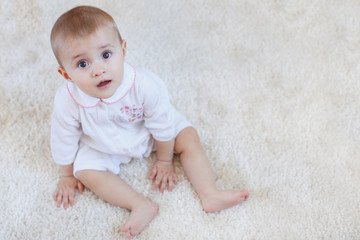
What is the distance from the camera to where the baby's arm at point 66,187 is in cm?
106

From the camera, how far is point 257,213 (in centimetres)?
103

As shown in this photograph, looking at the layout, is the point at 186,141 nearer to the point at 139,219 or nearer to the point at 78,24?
the point at 139,219

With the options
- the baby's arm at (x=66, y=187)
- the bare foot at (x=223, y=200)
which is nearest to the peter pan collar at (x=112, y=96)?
the baby's arm at (x=66, y=187)

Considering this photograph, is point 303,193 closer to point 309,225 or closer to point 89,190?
point 309,225

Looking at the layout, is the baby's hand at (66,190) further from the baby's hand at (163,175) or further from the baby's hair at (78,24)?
the baby's hair at (78,24)

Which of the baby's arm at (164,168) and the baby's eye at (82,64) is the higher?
the baby's eye at (82,64)

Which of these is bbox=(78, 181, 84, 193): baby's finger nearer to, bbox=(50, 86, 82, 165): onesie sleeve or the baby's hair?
bbox=(50, 86, 82, 165): onesie sleeve

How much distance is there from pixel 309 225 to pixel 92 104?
633 millimetres

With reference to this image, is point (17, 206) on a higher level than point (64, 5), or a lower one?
lower

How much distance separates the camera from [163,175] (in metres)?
1.09

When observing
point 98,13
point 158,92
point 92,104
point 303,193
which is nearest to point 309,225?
point 303,193

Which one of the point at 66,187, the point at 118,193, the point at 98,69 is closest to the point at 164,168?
the point at 118,193

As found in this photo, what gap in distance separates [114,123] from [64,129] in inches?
4.9

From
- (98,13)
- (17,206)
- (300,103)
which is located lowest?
(17,206)
